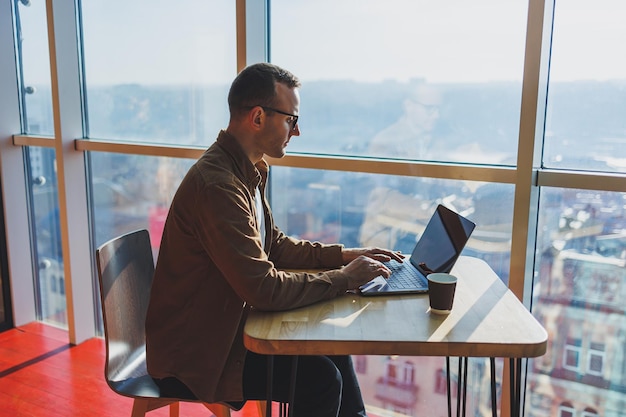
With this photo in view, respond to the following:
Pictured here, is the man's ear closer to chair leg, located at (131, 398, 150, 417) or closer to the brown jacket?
the brown jacket

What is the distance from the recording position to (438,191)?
219 cm

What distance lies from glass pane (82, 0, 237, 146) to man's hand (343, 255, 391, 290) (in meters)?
1.34

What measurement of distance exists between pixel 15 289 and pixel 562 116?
121 inches

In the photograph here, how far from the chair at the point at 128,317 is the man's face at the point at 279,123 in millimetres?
560

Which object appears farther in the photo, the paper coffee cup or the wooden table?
the paper coffee cup

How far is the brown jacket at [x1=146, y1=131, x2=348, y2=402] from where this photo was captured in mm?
1413

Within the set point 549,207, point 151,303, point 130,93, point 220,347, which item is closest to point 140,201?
point 130,93

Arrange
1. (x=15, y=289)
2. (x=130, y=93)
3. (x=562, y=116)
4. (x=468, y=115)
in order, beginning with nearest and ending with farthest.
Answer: (x=562, y=116) < (x=468, y=115) < (x=130, y=93) < (x=15, y=289)

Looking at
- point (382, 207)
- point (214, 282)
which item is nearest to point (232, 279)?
point (214, 282)

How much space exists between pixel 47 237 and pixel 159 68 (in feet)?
4.37

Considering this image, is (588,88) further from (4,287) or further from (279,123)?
(4,287)

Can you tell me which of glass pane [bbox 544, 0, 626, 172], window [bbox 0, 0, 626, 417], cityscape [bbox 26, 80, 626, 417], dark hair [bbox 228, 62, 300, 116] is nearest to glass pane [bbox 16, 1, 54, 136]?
window [bbox 0, 0, 626, 417]

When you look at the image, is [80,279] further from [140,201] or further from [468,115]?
[468,115]

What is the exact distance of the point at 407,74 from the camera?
7.29 ft
